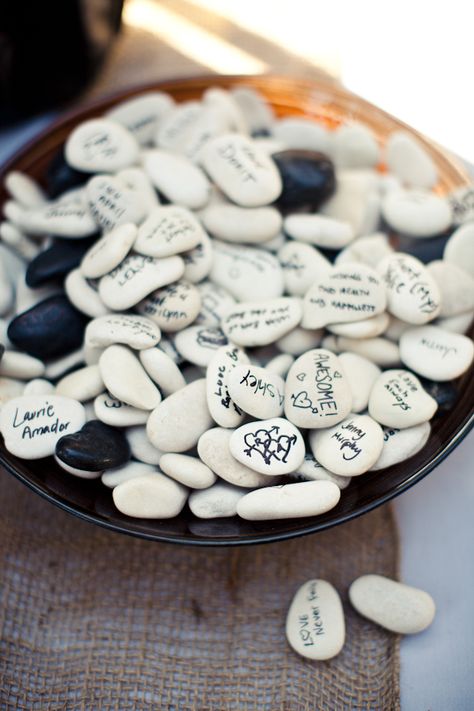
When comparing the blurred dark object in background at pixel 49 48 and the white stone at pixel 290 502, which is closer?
the white stone at pixel 290 502

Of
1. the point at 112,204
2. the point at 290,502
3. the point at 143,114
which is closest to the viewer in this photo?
the point at 290,502

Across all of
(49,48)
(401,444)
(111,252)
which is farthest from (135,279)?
(49,48)

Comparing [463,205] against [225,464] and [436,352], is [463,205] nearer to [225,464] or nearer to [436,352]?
[436,352]

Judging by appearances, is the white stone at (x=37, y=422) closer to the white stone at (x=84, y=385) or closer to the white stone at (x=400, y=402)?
the white stone at (x=84, y=385)

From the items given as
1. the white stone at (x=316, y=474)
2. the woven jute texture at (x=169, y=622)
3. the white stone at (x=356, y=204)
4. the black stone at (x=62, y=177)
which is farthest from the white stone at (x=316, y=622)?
the black stone at (x=62, y=177)

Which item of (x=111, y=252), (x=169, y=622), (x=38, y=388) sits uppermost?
(x=111, y=252)

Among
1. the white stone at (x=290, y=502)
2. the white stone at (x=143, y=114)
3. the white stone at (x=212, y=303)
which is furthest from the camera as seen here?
the white stone at (x=143, y=114)

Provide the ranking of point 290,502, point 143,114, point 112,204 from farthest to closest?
point 143,114 → point 112,204 → point 290,502
